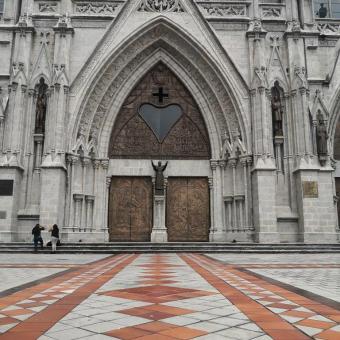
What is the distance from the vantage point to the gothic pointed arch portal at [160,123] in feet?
66.8

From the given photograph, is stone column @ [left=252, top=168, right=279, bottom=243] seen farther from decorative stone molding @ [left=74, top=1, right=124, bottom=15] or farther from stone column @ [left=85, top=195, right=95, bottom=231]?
decorative stone molding @ [left=74, top=1, right=124, bottom=15]

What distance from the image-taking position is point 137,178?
20000mm

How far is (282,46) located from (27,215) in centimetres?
1623

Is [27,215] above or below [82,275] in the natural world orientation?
above

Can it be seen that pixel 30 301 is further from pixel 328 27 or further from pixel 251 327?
pixel 328 27

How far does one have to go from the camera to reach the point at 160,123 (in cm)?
2072

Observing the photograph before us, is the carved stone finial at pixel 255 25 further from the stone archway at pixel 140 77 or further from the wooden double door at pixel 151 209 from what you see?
the wooden double door at pixel 151 209

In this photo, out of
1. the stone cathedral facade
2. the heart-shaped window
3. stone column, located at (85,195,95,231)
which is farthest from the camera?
the heart-shaped window

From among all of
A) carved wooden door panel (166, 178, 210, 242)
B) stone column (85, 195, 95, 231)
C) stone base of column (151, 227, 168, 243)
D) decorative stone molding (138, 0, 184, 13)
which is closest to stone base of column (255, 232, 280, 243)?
carved wooden door panel (166, 178, 210, 242)

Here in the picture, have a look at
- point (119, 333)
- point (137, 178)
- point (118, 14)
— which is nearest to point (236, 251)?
point (137, 178)

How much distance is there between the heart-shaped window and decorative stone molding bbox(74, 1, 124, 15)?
5656 mm

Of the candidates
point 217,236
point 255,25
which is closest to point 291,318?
point 217,236

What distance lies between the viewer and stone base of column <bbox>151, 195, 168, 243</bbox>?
1866cm

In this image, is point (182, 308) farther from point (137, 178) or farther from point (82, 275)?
point (137, 178)
